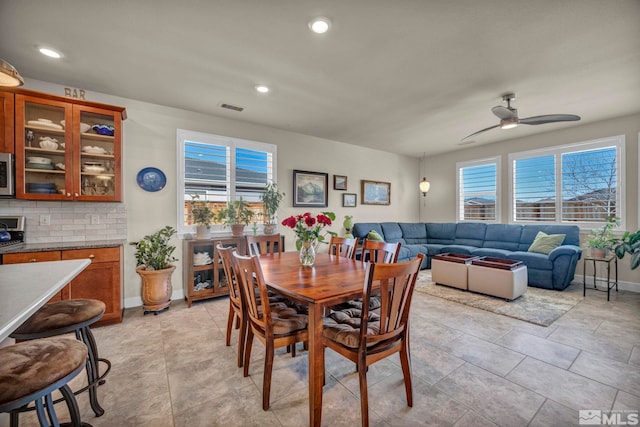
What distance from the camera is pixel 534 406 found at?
5.45ft

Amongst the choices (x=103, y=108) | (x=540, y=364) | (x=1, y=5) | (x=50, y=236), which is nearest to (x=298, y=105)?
(x=103, y=108)

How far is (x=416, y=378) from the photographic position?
1.96 m

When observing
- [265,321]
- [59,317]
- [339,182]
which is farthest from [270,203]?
[59,317]

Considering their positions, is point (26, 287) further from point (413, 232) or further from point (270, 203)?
point (413, 232)

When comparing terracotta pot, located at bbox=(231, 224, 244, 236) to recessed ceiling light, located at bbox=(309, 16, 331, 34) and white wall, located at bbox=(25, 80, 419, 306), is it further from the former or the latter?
recessed ceiling light, located at bbox=(309, 16, 331, 34)

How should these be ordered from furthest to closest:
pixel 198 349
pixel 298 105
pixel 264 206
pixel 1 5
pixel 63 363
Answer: pixel 264 206
pixel 298 105
pixel 198 349
pixel 1 5
pixel 63 363

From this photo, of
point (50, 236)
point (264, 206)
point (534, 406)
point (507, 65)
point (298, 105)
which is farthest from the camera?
point (264, 206)

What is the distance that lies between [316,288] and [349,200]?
164 inches

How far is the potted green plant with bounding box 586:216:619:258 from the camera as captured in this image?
3.83 m

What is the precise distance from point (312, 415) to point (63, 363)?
45.9 inches

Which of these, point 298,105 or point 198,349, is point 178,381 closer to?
point 198,349

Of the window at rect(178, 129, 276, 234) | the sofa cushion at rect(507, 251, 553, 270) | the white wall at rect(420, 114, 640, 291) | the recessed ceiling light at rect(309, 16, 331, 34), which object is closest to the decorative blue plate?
the window at rect(178, 129, 276, 234)

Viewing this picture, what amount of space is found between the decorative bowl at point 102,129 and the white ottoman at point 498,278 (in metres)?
5.07

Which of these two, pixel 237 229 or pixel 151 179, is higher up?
pixel 151 179
